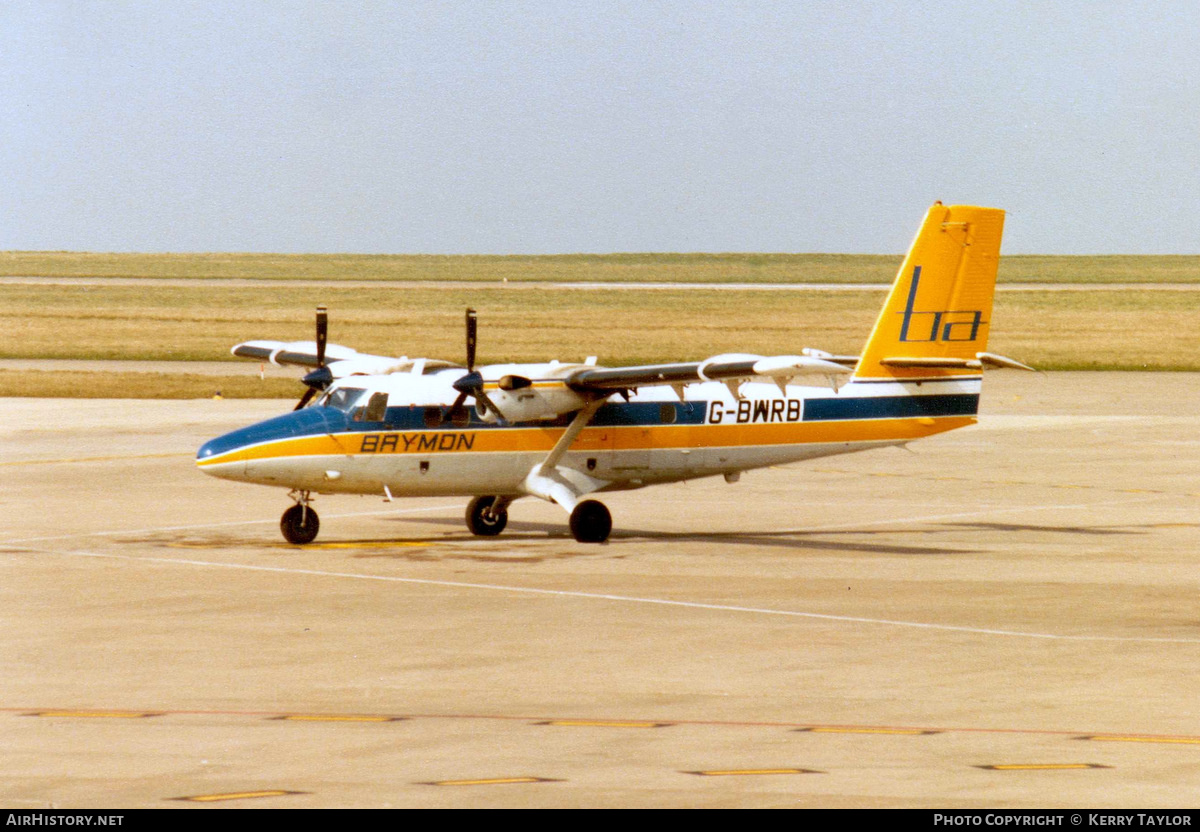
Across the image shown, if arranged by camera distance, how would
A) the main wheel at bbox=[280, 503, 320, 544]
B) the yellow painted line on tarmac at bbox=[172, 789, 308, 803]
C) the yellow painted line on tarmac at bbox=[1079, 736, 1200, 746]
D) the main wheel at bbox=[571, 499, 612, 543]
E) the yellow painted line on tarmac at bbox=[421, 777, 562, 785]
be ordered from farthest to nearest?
the main wheel at bbox=[571, 499, 612, 543] → the main wheel at bbox=[280, 503, 320, 544] → the yellow painted line on tarmac at bbox=[1079, 736, 1200, 746] → the yellow painted line on tarmac at bbox=[421, 777, 562, 785] → the yellow painted line on tarmac at bbox=[172, 789, 308, 803]

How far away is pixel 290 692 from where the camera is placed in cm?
1600

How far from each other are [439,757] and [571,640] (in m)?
5.70

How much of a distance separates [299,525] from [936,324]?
1181cm

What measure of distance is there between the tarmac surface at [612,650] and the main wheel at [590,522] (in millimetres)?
269

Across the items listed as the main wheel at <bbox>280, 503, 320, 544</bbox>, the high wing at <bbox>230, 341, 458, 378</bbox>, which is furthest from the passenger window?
the main wheel at <bbox>280, 503, 320, 544</bbox>

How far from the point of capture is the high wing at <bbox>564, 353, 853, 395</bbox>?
24141 millimetres

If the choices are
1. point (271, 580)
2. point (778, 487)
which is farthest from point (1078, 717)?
point (778, 487)

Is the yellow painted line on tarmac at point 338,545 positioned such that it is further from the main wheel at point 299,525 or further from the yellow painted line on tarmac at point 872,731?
the yellow painted line on tarmac at point 872,731

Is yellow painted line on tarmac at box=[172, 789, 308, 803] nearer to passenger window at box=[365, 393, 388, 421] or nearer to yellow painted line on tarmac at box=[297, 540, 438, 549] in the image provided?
passenger window at box=[365, 393, 388, 421]

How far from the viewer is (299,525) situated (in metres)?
27.1

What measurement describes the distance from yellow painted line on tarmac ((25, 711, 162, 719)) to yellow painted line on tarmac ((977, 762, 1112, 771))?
7.54m

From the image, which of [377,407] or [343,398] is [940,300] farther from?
[343,398]

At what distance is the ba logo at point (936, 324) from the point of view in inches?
1142

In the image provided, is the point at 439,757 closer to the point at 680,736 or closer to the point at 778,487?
the point at 680,736
